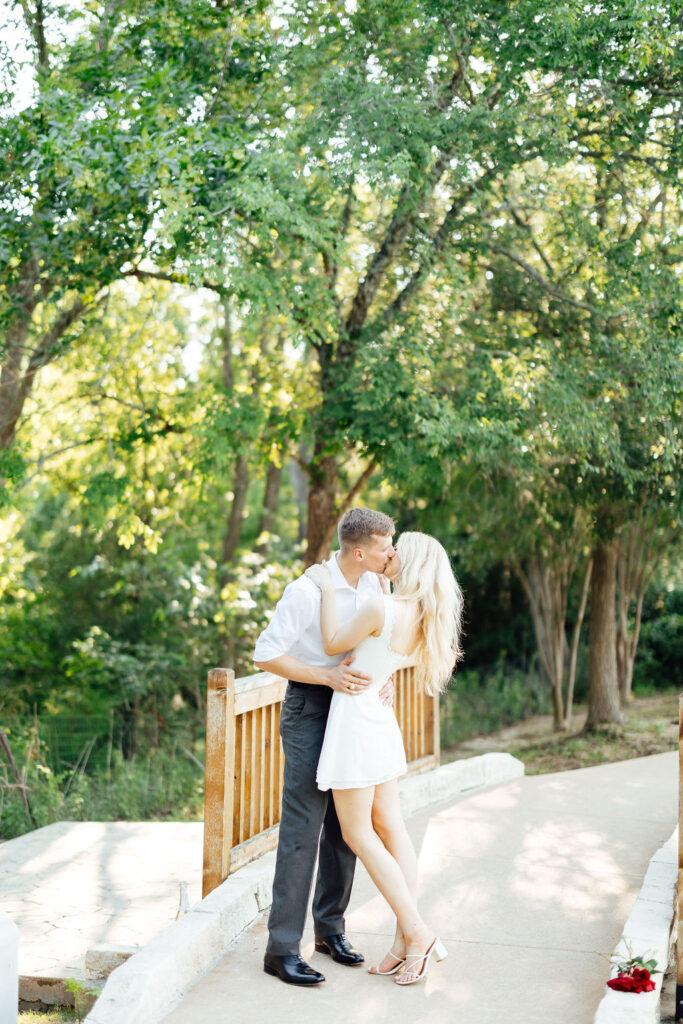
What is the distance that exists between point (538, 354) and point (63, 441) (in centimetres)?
668

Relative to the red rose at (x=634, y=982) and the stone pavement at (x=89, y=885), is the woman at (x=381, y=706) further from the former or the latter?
the stone pavement at (x=89, y=885)

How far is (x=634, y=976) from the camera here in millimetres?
3596

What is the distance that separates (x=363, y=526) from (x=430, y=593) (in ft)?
1.21

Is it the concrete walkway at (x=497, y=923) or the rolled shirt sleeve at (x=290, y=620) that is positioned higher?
the rolled shirt sleeve at (x=290, y=620)

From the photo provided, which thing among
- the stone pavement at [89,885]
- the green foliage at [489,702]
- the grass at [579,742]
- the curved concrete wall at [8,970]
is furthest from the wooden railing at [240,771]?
the green foliage at [489,702]

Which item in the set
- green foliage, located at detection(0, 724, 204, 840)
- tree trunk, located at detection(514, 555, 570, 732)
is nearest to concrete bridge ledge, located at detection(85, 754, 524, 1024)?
green foliage, located at detection(0, 724, 204, 840)

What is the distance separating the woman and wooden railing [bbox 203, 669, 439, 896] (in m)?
0.99

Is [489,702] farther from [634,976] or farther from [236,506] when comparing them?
[634,976]

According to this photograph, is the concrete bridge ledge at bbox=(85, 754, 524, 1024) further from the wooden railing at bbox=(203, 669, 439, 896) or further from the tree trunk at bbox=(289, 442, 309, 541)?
the tree trunk at bbox=(289, 442, 309, 541)

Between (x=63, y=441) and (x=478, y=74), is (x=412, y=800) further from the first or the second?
(x=63, y=441)

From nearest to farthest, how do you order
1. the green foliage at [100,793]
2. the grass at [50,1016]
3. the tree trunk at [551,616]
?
the grass at [50,1016] → the green foliage at [100,793] → the tree trunk at [551,616]

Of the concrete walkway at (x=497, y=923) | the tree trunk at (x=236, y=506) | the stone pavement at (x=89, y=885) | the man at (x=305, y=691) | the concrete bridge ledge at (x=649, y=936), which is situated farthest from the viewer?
the tree trunk at (x=236, y=506)

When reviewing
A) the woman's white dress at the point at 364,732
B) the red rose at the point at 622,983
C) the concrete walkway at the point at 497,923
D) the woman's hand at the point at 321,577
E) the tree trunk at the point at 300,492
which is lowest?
the concrete walkway at the point at 497,923

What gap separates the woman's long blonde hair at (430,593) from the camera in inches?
152
